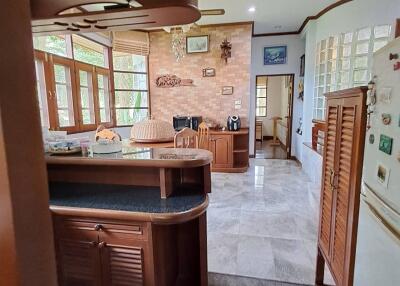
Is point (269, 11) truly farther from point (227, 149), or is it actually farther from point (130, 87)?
point (130, 87)

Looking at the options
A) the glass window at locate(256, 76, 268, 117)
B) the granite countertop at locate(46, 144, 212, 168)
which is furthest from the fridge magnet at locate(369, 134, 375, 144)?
the glass window at locate(256, 76, 268, 117)

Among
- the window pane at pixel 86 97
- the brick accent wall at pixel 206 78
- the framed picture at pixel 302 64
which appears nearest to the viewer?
the window pane at pixel 86 97

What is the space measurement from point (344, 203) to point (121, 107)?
198 inches

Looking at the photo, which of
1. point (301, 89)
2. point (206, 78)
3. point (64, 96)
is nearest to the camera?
point (64, 96)

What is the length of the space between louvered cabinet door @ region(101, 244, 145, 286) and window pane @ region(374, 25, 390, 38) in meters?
4.05

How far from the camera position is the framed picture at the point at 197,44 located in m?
5.42

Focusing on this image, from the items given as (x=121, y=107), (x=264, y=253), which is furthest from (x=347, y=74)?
(x=121, y=107)

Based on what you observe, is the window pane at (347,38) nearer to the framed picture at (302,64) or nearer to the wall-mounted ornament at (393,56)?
the framed picture at (302,64)

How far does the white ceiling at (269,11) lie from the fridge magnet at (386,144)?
12.5 feet

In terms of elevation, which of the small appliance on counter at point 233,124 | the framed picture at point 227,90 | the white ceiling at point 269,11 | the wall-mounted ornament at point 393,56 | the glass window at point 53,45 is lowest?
the small appliance on counter at point 233,124

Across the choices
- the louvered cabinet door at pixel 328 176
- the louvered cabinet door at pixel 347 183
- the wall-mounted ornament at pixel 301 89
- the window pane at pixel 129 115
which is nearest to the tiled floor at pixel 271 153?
the wall-mounted ornament at pixel 301 89

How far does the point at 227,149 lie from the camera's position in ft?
16.5

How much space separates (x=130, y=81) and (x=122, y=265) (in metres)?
4.87

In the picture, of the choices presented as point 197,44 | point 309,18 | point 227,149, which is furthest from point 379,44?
point 197,44
